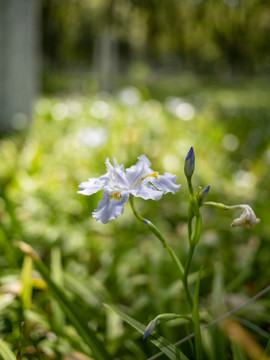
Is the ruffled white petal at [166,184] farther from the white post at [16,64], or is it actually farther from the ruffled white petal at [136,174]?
the white post at [16,64]

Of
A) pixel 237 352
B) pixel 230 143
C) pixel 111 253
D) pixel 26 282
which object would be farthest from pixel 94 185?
pixel 230 143

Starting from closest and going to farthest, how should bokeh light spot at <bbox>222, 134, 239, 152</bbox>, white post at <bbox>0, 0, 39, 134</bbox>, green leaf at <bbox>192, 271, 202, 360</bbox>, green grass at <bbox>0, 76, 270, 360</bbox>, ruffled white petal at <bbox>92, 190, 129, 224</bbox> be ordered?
ruffled white petal at <bbox>92, 190, 129, 224</bbox>
green leaf at <bbox>192, 271, 202, 360</bbox>
green grass at <bbox>0, 76, 270, 360</bbox>
bokeh light spot at <bbox>222, 134, 239, 152</bbox>
white post at <bbox>0, 0, 39, 134</bbox>

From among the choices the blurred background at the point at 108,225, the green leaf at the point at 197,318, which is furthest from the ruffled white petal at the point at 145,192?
the blurred background at the point at 108,225

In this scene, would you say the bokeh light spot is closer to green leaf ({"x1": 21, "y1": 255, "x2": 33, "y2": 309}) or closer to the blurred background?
the blurred background

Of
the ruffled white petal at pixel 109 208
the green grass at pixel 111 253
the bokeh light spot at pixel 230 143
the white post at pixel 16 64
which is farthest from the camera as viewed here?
the white post at pixel 16 64

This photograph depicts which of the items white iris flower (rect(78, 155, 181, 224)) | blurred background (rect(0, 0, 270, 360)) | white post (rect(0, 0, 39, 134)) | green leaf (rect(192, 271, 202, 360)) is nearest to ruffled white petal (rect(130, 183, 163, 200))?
white iris flower (rect(78, 155, 181, 224))

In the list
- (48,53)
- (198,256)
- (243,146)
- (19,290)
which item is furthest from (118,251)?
(48,53)

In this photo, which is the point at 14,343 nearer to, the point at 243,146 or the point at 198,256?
the point at 198,256
